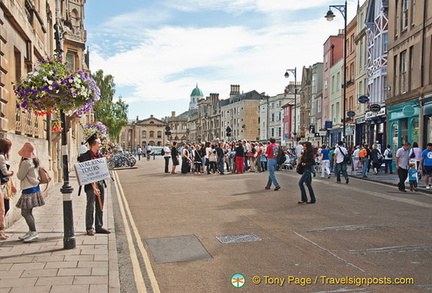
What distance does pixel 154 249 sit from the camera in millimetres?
6598

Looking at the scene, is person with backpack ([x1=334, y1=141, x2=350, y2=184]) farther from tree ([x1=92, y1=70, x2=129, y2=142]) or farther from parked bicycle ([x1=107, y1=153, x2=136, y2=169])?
tree ([x1=92, y1=70, x2=129, y2=142])

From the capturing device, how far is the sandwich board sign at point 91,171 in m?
6.96

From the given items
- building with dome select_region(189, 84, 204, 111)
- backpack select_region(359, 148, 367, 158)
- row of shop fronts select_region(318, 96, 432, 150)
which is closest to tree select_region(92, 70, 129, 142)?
row of shop fronts select_region(318, 96, 432, 150)

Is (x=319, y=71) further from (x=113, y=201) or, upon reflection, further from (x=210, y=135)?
(x=210, y=135)

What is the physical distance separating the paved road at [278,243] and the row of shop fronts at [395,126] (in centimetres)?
1068

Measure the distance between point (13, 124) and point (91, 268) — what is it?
18.7 ft

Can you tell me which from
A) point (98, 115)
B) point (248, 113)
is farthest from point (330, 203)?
point (248, 113)

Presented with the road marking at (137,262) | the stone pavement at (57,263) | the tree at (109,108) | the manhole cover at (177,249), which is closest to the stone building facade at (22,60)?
the stone pavement at (57,263)

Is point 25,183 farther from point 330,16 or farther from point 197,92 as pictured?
point 197,92

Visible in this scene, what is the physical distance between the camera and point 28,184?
276 inches

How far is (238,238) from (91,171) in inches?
113

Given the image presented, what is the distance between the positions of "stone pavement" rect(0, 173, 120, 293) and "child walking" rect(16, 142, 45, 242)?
1.02ft

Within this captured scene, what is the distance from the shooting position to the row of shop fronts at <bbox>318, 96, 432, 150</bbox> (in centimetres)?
2122

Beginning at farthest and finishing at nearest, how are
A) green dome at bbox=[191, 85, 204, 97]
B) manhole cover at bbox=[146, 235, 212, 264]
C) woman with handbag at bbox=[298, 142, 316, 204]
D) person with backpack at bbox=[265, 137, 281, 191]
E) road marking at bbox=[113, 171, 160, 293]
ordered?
green dome at bbox=[191, 85, 204, 97] < person with backpack at bbox=[265, 137, 281, 191] < woman with handbag at bbox=[298, 142, 316, 204] < manhole cover at bbox=[146, 235, 212, 264] < road marking at bbox=[113, 171, 160, 293]
